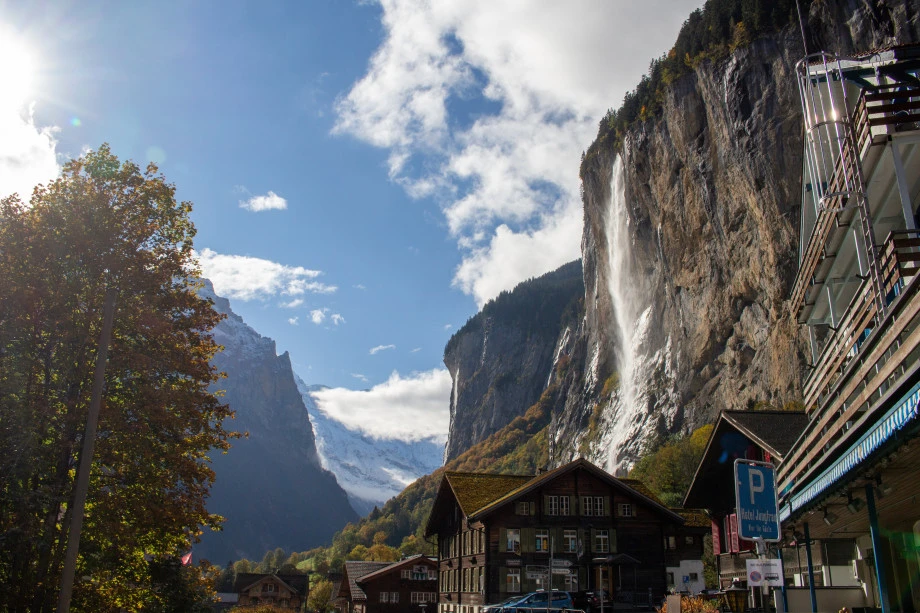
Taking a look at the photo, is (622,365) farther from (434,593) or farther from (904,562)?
(904,562)

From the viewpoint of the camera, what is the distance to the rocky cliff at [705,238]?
7244cm

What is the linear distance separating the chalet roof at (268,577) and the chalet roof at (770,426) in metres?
93.6

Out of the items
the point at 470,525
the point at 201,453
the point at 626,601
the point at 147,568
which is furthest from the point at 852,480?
the point at 470,525

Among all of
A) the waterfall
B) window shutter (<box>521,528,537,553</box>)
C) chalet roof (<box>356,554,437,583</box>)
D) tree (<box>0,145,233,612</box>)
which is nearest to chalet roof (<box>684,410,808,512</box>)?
window shutter (<box>521,528,537,553</box>)

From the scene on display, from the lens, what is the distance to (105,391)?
1997 cm

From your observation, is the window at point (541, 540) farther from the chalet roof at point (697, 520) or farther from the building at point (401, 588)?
the building at point (401, 588)

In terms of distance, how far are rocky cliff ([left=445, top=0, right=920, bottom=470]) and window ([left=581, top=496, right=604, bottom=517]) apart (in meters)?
35.8

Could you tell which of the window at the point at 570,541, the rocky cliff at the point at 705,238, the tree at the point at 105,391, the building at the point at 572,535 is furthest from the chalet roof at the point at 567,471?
the rocky cliff at the point at 705,238

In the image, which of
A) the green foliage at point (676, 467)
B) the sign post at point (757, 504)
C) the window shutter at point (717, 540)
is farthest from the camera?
the green foliage at point (676, 467)

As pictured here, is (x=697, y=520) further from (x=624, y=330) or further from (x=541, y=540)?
(x=624, y=330)

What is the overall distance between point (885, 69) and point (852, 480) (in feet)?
44.4

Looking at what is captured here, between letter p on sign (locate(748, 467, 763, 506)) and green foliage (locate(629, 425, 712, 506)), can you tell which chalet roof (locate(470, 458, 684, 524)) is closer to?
letter p on sign (locate(748, 467, 763, 506))

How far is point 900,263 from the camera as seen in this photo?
13578 mm

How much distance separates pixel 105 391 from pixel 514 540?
27584 millimetres
